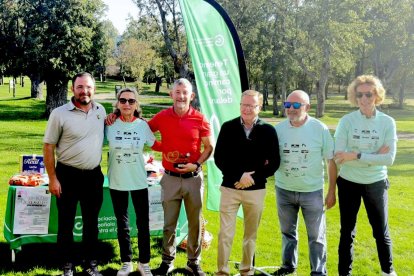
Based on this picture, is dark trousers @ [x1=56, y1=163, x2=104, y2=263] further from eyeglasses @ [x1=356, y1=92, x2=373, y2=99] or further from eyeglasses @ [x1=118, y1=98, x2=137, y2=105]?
eyeglasses @ [x1=356, y1=92, x2=373, y2=99]

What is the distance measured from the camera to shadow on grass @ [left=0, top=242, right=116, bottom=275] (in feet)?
16.0

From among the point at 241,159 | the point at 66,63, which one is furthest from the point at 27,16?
the point at 241,159

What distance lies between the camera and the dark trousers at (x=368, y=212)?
4.14 m

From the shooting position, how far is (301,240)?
6285mm

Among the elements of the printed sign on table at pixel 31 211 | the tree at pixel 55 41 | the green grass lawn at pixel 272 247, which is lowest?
the green grass lawn at pixel 272 247

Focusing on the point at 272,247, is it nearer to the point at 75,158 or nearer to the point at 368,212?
the point at 368,212

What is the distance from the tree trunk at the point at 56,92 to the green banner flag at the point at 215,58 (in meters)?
18.3

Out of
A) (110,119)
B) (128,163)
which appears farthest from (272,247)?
(110,119)

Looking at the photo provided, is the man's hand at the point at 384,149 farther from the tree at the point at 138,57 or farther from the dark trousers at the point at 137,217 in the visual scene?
the tree at the point at 138,57

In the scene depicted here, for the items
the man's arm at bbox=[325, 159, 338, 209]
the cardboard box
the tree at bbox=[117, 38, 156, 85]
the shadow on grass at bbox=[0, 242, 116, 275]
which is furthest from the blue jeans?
the tree at bbox=[117, 38, 156, 85]

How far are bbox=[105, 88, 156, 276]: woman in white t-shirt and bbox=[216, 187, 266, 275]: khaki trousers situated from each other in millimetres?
822

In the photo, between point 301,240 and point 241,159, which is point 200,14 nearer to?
point 241,159

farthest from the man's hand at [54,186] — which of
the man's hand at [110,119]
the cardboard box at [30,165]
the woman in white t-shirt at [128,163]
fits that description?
the cardboard box at [30,165]

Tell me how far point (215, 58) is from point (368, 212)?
7.42ft
